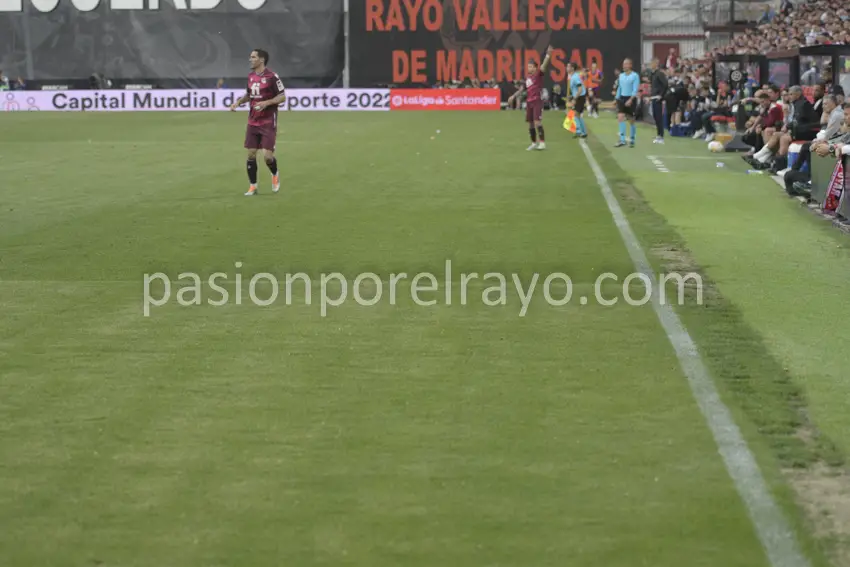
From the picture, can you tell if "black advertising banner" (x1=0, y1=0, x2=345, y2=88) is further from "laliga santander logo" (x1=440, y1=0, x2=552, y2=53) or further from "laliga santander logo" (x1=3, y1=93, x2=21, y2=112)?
"laliga santander logo" (x1=440, y1=0, x2=552, y2=53)

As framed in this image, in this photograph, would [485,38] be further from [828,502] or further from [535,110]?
[828,502]

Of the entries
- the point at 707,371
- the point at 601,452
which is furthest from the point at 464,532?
the point at 707,371

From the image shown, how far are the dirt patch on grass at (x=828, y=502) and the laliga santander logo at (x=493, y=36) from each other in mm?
55252

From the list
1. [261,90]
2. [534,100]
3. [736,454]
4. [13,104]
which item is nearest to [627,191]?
[261,90]

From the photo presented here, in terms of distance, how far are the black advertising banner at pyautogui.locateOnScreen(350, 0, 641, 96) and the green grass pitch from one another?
44.2m

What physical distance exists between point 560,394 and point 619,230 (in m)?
8.06

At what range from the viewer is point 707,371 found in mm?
8219

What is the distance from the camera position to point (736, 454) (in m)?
6.40

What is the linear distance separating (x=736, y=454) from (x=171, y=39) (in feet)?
190

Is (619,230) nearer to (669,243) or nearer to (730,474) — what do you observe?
(669,243)

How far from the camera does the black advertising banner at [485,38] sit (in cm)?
6012

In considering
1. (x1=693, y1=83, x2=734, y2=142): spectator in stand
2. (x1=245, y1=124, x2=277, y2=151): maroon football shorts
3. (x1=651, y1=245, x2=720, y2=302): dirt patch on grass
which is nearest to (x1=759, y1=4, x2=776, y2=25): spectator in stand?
(x1=693, y1=83, x2=734, y2=142): spectator in stand

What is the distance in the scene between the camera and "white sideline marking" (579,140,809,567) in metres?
5.18

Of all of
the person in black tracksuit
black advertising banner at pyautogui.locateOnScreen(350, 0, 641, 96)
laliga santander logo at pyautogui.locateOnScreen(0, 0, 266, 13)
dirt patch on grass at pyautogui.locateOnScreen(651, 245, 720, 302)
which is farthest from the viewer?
laliga santander logo at pyautogui.locateOnScreen(0, 0, 266, 13)
